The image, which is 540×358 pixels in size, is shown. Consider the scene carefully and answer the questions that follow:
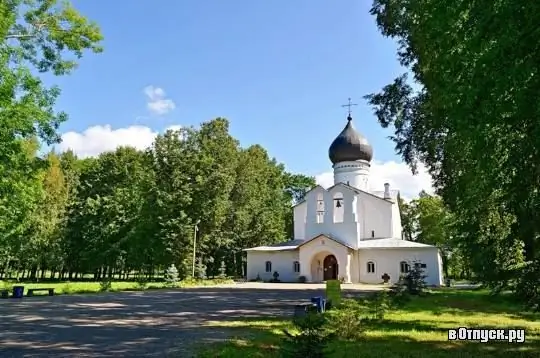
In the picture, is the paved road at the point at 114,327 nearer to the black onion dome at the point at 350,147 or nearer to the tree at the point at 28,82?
the tree at the point at 28,82

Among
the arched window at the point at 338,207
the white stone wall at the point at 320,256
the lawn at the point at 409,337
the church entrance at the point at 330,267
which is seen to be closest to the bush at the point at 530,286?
the lawn at the point at 409,337

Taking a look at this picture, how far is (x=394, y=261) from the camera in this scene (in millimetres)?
38531

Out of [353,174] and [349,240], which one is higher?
[353,174]

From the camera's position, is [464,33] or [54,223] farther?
[54,223]

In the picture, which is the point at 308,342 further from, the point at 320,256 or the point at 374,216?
the point at 374,216

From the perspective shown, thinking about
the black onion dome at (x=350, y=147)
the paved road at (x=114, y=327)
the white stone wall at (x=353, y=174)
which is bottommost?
the paved road at (x=114, y=327)

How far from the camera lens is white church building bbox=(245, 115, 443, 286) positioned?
38500 millimetres

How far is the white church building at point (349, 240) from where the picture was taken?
3850 cm

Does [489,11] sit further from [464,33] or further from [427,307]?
[427,307]

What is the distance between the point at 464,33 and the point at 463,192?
264 inches

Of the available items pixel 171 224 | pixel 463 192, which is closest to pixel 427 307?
pixel 463 192

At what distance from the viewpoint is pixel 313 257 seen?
4016 cm

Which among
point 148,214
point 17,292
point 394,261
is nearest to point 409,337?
point 17,292

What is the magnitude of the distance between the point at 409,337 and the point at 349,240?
30.5 metres
